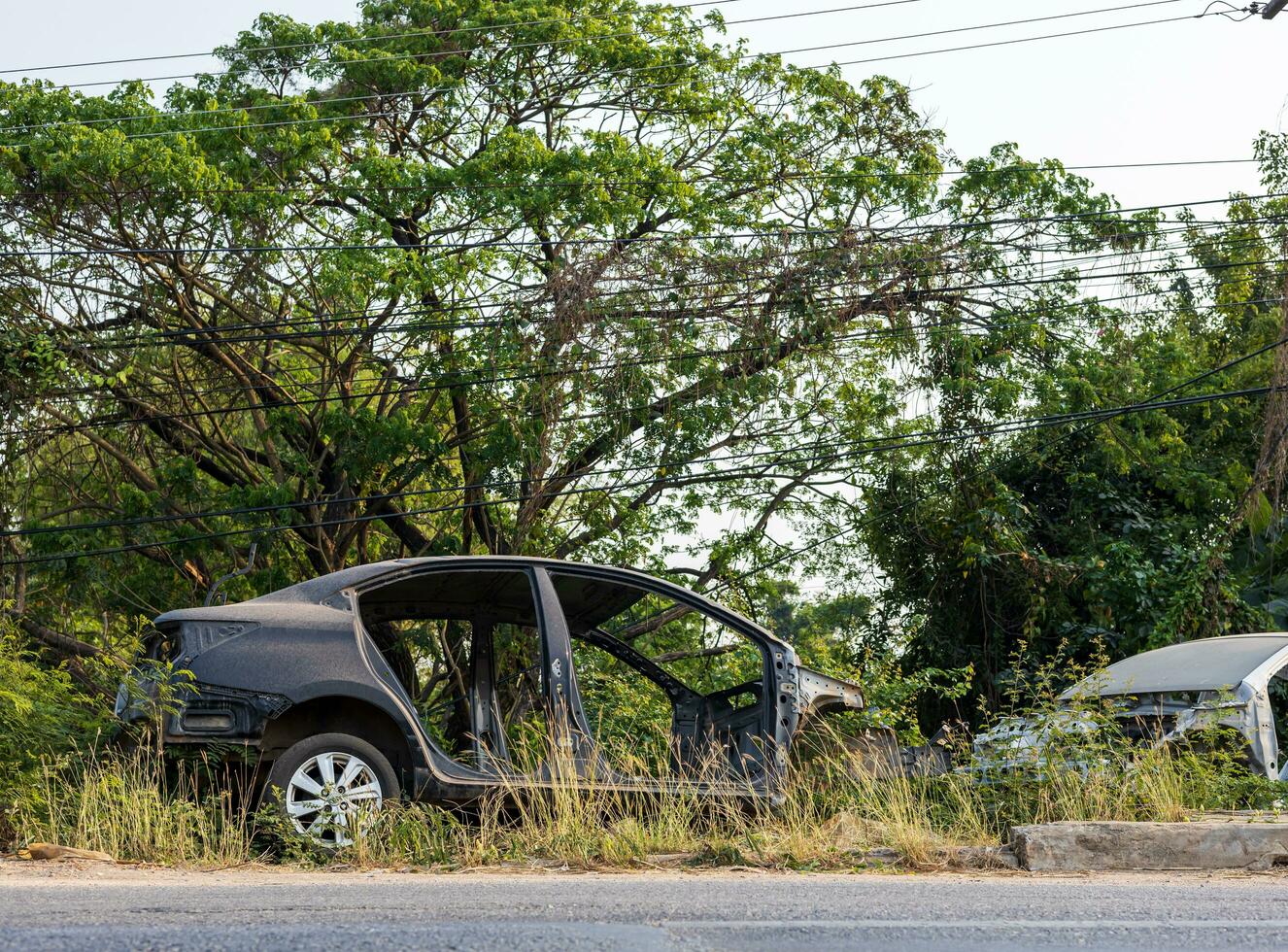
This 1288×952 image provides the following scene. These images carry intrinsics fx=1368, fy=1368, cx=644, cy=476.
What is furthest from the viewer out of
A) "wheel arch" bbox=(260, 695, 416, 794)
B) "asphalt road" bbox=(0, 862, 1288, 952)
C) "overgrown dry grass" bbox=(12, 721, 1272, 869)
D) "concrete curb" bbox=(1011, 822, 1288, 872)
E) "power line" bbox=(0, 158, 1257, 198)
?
"power line" bbox=(0, 158, 1257, 198)

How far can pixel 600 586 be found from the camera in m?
9.29

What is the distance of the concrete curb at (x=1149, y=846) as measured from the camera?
269 inches

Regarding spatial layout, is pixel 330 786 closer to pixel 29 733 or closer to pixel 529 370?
pixel 29 733

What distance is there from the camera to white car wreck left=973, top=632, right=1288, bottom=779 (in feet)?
27.1

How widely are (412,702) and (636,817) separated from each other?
1531 millimetres

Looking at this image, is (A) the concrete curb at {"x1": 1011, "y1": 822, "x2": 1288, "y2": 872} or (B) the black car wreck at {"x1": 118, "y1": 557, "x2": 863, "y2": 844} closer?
(A) the concrete curb at {"x1": 1011, "y1": 822, "x2": 1288, "y2": 872}

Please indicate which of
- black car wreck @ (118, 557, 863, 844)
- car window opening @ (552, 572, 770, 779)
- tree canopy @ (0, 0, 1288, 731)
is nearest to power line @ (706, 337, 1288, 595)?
tree canopy @ (0, 0, 1288, 731)

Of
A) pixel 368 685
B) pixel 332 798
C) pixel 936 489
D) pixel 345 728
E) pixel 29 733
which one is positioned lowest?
pixel 332 798

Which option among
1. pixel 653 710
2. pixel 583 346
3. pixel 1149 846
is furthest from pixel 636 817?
pixel 583 346

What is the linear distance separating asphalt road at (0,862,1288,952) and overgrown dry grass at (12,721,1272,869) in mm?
458

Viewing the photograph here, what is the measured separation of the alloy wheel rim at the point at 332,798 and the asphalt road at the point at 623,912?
56cm

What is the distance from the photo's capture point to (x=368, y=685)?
739 cm

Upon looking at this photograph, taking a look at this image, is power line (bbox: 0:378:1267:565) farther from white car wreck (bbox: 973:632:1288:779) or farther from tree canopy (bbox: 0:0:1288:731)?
white car wreck (bbox: 973:632:1288:779)

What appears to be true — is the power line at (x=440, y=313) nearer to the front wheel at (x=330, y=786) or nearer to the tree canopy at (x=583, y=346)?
the tree canopy at (x=583, y=346)
